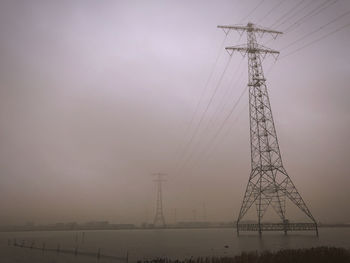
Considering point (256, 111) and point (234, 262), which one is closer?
point (234, 262)

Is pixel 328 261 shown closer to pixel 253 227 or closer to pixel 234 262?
pixel 234 262

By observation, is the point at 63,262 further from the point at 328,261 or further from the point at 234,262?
the point at 328,261

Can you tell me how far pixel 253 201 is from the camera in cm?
5375

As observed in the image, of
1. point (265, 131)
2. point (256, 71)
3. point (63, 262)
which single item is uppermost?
point (256, 71)

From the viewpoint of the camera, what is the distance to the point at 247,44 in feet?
161

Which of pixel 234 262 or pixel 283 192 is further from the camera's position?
pixel 283 192

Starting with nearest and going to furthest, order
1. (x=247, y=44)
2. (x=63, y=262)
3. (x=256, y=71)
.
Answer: (x=63, y=262)
(x=247, y=44)
(x=256, y=71)

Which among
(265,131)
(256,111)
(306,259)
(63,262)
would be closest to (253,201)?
(265,131)

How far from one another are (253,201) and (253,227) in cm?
1687

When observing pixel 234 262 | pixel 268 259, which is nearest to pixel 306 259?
pixel 268 259

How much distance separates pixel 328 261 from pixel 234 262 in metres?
8.32

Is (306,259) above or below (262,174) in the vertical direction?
below

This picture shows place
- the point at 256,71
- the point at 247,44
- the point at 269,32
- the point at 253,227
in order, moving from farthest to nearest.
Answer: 1. the point at 253,227
2. the point at 256,71
3. the point at 247,44
4. the point at 269,32

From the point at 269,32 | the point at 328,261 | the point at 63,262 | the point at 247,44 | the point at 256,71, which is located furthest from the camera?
the point at 256,71
